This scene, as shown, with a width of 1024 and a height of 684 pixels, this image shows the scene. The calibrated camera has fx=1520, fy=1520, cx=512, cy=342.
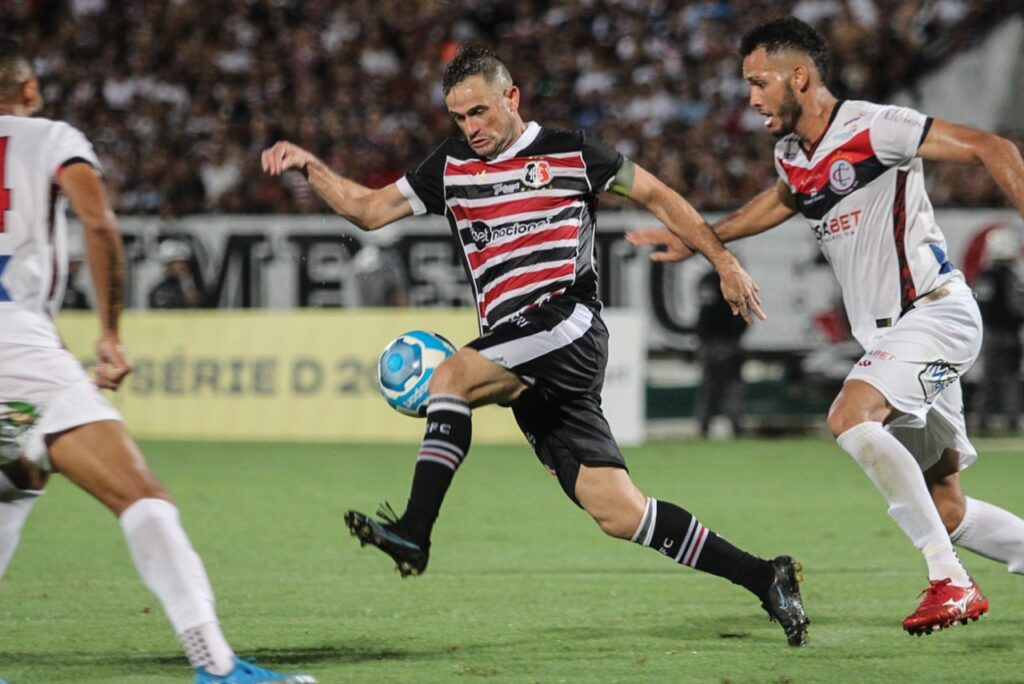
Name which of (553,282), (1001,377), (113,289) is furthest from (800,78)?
(1001,377)

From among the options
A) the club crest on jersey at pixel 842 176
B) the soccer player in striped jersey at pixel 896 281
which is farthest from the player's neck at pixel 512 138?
the club crest on jersey at pixel 842 176

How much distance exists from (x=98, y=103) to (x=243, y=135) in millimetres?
2403

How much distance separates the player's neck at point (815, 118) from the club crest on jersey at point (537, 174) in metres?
1.16

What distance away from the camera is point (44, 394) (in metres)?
4.71

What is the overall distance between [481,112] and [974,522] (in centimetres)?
269

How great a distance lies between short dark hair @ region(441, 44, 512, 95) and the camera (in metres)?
5.80

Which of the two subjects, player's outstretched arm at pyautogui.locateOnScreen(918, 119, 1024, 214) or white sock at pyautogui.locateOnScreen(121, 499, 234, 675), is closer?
white sock at pyautogui.locateOnScreen(121, 499, 234, 675)

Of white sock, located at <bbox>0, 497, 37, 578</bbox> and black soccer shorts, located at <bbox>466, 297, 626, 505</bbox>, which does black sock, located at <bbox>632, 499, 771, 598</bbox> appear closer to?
black soccer shorts, located at <bbox>466, 297, 626, 505</bbox>

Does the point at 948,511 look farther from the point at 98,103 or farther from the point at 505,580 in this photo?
the point at 98,103

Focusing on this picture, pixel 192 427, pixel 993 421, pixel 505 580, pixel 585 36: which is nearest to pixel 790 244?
pixel 993 421

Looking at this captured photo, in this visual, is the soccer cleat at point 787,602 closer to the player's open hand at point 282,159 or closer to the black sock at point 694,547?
the black sock at point 694,547

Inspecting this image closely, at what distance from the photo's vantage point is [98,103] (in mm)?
21078

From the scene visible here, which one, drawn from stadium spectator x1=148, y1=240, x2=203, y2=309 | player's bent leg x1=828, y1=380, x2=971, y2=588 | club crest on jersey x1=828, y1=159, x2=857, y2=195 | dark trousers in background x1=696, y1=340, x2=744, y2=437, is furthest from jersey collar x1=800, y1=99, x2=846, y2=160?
stadium spectator x1=148, y1=240, x2=203, y2=309

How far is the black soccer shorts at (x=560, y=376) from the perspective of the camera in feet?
18.7
